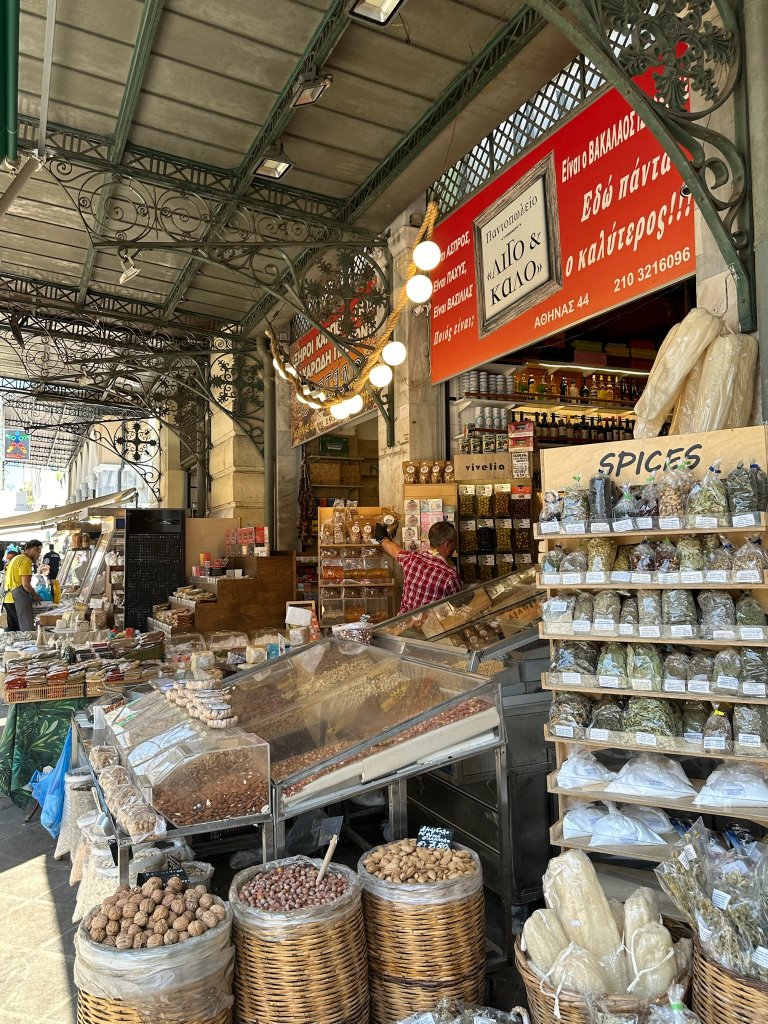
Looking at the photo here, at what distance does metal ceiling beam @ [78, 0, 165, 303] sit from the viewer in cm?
490

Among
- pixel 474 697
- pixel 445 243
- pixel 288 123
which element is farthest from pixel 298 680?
pixel 288 123

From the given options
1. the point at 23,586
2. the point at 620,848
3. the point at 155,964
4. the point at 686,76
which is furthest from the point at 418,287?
the point at 23,586

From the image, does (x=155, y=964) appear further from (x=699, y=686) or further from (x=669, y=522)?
(x=669, y=522)

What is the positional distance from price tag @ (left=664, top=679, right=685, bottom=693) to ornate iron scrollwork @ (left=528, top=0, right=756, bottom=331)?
56.7 inches

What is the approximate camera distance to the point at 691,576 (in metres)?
2.39

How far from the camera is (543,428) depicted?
795cm

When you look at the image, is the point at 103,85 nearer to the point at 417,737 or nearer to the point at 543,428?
the point at 543,428

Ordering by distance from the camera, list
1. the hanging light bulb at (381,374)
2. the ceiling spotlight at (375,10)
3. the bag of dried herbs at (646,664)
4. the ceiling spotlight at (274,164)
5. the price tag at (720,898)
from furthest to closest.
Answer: the ceiling spotlight at (274,164)
the hanging light bulb at (381,374)
the ceiling spotlight at (375,10)
the bag of dried herbs at (646,664)
the price tag at (720,898)

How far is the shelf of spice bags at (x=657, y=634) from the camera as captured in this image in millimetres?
2314

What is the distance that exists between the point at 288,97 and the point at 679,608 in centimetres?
511

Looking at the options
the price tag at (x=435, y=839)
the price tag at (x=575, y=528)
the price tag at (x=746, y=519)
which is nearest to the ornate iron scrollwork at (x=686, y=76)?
the price tag at (x=746, y=519)

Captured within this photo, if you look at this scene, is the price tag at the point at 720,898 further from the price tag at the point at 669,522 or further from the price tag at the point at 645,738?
the price tag at the point at 669,522

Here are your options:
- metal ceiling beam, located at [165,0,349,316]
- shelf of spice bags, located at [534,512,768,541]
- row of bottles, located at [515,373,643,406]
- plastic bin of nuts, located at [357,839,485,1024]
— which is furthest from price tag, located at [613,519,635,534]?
row of bottles, located at [515,373,643,406]

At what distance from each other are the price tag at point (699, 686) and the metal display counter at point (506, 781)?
85 cm
